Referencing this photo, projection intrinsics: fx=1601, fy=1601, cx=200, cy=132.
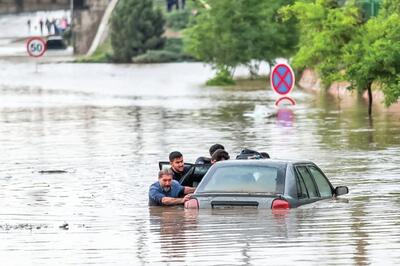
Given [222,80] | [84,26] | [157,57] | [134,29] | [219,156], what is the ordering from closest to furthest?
1. [219,156]
2. [222,80]
3. [134,29]
4. [157,57]
5. [84,26]

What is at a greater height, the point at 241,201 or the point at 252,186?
the point at 252,186

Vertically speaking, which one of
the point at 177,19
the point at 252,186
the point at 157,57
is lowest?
the point at 157,57

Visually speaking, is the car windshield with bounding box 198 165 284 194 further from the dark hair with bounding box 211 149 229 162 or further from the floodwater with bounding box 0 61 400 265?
the dark hair with bounding box 211 149 229 162

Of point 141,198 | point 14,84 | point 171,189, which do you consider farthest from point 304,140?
point 14,84

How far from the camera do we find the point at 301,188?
19422mm

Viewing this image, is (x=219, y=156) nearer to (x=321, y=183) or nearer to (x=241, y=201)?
(x=321, y=183)

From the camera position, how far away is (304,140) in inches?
1545

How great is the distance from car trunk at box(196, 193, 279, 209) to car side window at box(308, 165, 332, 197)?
1.74 meters

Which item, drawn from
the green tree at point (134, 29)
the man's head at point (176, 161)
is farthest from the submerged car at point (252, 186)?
the green tree at point (134, 29)

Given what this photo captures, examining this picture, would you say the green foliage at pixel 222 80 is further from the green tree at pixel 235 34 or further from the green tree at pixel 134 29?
the green tree at pixel 134 29

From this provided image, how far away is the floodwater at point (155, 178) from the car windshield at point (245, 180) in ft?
1.02

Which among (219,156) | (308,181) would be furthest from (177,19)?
(308,181)

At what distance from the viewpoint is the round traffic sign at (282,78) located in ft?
144

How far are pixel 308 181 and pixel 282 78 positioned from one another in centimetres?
2464
